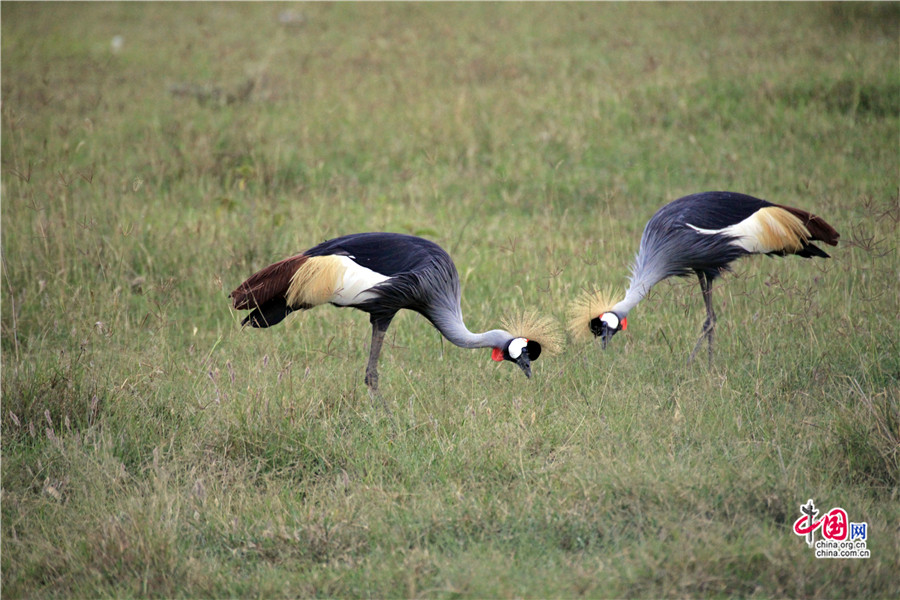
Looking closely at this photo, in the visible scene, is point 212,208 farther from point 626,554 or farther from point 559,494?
point 626,554

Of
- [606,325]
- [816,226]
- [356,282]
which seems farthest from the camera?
[816,226]

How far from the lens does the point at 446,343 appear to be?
5055 mm

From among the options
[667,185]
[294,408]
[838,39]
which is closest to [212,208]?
[294,408]

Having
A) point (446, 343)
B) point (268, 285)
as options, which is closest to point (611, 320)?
point (446, 343)

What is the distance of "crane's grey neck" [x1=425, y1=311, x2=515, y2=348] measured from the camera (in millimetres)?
4172

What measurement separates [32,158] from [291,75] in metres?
3.58

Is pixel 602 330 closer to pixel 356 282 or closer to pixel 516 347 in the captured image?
pixel 516 347

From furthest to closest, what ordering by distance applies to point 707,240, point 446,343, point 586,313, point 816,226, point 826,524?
point 446,343 < point 816,226 < point 707,240 < point 586,313 < point 826,524

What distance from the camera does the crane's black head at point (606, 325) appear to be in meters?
4.39

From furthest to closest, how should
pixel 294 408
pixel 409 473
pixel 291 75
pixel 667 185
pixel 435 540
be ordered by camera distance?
pixel 291 75 < pixel 667 185 < pixel 294 408 < pixel 409 473 < pixel 435 540

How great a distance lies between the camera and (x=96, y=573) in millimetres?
2818

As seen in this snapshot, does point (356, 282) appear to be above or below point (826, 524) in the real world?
above

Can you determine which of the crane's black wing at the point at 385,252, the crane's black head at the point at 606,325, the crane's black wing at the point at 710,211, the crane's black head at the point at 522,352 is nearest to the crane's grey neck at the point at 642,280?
the crane's black head at the point at 606,325

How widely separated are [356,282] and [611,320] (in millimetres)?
1414
